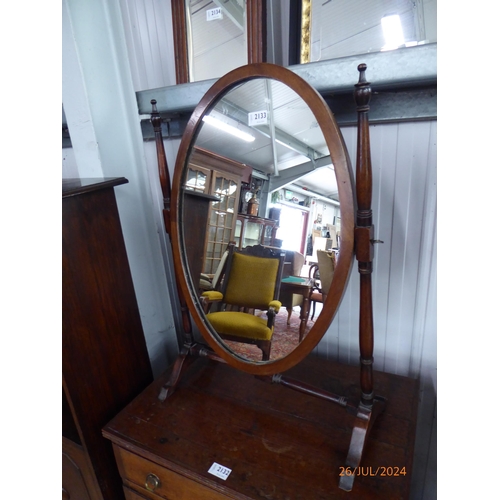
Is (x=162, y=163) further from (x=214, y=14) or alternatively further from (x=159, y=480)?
(x=159, y=480)

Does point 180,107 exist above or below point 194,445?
above

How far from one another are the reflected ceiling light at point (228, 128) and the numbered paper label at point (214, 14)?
0.38 meters

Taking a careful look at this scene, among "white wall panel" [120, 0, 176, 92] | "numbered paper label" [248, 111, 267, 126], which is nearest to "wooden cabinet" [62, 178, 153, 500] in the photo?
"numbered paper label" [248, 111, 267, 126]

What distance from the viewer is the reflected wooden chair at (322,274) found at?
605 mm

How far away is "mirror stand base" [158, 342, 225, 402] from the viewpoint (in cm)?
81

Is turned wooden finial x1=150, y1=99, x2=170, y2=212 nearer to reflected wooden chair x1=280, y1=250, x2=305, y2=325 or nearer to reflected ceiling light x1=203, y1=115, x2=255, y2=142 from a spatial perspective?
reflected ceiling light x1=203, y1=115, x2=255, y2=142

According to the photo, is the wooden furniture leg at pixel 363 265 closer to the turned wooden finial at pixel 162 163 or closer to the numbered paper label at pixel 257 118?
the numbered paper label at pixel 257 118

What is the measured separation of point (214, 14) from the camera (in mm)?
868

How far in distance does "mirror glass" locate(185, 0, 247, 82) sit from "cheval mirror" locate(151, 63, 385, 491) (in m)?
0.25
